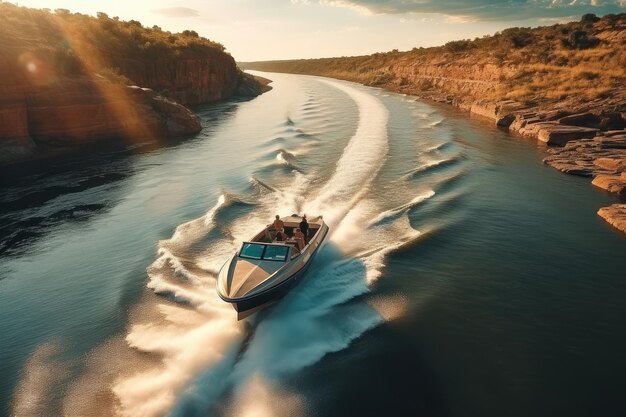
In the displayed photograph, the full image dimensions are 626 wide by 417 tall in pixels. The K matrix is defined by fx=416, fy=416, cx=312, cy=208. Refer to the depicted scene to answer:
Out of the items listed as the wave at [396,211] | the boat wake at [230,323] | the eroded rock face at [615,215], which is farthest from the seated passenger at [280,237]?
the eroded rock face at [615,215]

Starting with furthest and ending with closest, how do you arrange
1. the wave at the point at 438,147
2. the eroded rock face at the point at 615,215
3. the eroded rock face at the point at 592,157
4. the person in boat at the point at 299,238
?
the wave at the point at 438,147, the eroded rock face at the point at 592,157, the eroded rock face at the point at 615,215, the person in boat at the point at 299,238

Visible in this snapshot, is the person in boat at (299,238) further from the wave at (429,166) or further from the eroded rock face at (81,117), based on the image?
the eroded rock face at (81,117)

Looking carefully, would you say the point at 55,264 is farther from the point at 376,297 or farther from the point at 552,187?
the point at 552,187

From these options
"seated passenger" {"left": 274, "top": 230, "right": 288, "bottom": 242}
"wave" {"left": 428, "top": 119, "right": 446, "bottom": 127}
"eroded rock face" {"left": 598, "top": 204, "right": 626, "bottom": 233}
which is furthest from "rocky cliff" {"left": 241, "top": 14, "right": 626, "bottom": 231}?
"seated passenger" {"left": 274, "top": 230, "right": 288, "bottom": 242}

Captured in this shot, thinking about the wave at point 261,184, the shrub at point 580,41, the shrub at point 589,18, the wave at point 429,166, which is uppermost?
the shrub at point 589,18

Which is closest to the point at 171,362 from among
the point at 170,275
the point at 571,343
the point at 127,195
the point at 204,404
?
the point at 204,404

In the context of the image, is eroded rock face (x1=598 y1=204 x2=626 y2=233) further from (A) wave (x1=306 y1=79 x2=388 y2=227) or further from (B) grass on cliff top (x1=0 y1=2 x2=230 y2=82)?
(B) grass on cliff top (x1=0 y1=2 x2=230 y2=82)
